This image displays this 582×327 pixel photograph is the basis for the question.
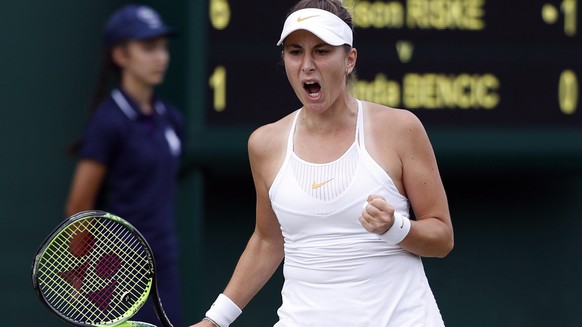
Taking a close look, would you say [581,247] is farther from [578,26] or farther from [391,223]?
[391,223]

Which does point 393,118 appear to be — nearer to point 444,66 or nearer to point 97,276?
point 97,276

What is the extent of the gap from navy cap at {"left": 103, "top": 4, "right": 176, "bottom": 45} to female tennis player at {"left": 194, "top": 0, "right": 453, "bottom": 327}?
4.92 feet

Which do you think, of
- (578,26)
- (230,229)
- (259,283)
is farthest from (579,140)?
(259,283)

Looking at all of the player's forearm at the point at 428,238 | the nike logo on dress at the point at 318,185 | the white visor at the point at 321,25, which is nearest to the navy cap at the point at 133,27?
the white visor at the point at 321,25

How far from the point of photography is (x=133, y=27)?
15.3ft

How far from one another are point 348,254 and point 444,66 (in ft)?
7.16

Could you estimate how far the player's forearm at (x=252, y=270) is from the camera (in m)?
3.37

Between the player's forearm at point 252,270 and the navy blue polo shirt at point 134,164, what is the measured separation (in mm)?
1162

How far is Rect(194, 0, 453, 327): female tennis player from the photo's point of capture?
10.1ft

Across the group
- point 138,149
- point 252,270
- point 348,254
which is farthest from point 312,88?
point 138,149

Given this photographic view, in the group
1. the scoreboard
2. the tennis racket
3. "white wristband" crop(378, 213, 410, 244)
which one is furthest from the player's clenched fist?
the scoreboard

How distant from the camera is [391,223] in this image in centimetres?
296

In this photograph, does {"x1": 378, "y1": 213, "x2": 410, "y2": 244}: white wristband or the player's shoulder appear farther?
the player's shoulder

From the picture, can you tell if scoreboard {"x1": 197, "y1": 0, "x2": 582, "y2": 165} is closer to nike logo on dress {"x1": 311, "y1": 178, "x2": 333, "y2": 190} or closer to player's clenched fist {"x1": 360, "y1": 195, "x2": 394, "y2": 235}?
nike logo on dress {"x1": 311, "y1": 178, "x2": 333, "y2": 190}
